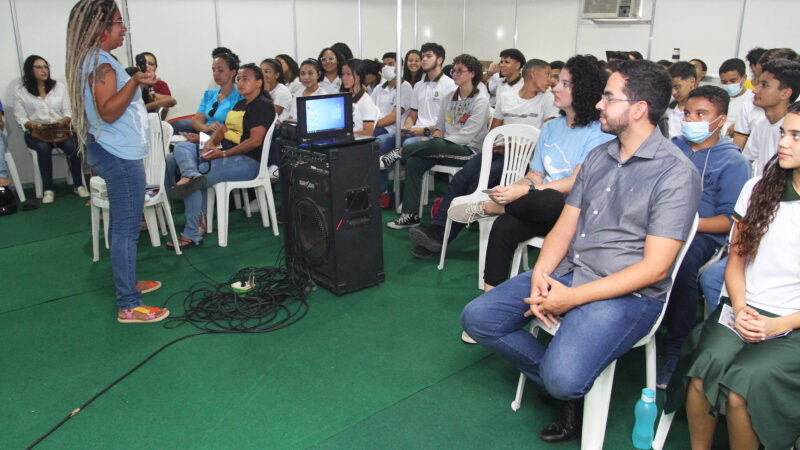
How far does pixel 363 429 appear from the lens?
211cm

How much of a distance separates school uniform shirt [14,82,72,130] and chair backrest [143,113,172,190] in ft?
8.21

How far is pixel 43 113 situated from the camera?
5.70 m

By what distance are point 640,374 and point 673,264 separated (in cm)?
80

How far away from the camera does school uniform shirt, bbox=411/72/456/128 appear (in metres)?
5.30

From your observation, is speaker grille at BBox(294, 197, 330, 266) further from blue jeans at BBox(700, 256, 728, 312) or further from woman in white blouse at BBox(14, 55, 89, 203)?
woman in white blouse at BBox(14, 55, 89, 203)

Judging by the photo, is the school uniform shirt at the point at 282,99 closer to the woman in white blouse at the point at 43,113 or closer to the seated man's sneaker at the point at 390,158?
the seated man's sneaker at the point at 390,158

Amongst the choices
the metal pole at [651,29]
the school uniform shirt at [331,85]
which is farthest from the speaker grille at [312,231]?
the metal pole at [651,29]

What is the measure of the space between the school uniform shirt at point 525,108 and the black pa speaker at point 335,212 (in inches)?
63.5

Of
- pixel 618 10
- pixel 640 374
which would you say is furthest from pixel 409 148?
Answer: pixel 618 10

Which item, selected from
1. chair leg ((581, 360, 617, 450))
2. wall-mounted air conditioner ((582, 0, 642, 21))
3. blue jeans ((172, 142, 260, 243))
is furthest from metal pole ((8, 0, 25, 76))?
wall-mounted air conditioner ((582, 0, 642, 21))

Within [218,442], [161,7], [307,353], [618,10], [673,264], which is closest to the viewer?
[673,264]

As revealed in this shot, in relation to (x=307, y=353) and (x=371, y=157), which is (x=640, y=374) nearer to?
(x=307, y=353)

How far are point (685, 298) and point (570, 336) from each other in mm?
858

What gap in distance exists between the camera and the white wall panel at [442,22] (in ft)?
29.6
